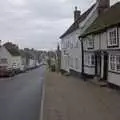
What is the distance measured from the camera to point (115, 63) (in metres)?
29.1

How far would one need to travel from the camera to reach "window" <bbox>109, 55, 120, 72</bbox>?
2852 cm

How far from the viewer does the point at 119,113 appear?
16.6 m

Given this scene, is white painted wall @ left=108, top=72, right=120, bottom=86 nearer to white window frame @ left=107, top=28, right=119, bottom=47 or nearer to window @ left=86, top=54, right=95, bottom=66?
white window frame @ left=107, top=28, right=119, bottom=47

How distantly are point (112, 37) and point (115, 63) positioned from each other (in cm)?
234

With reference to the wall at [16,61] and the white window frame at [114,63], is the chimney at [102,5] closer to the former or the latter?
the white window frame at [114,63]

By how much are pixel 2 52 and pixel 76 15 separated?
42238 mm

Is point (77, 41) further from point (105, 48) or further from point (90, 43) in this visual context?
point (105, 48)

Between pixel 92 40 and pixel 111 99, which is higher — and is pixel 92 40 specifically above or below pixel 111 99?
above

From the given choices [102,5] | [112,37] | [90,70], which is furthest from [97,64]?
[112,37]

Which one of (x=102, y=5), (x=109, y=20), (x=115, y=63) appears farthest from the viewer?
(x=102, y=5)

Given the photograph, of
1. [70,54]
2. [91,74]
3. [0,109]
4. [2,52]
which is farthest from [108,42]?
[2,52]

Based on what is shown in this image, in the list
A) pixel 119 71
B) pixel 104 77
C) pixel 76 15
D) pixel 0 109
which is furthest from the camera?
pixel 76 15

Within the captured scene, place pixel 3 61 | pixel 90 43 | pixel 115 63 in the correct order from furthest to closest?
1. pixel 3 61
2. pixel 90 43
3. pixel 115 63

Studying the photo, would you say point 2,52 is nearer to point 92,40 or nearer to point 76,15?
point 76,15
